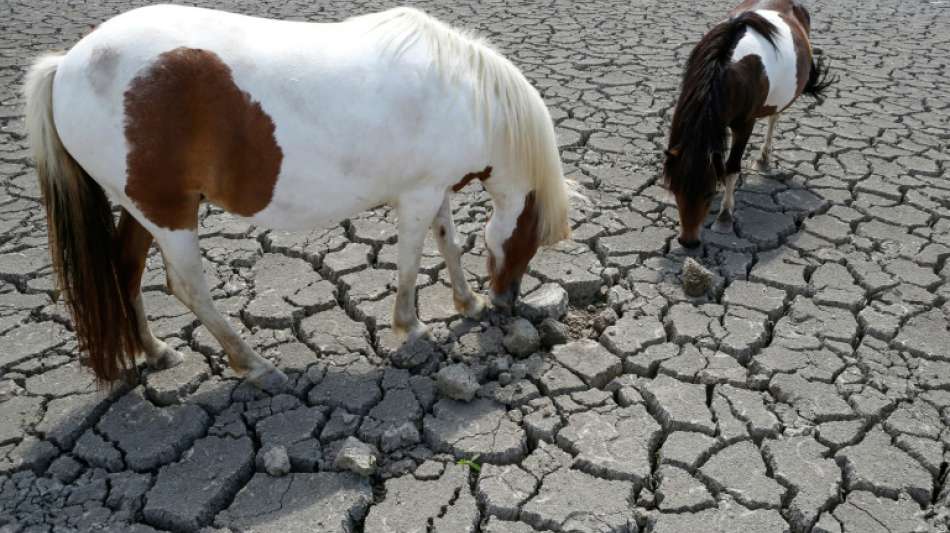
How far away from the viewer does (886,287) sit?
4.07 metres

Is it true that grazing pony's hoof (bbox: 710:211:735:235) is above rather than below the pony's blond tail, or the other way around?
below

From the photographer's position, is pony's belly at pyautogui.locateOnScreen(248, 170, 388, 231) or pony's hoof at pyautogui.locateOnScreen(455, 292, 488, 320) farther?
pony's hoof at pyautogui.locateOnScreen(455, 292, 488, 320)

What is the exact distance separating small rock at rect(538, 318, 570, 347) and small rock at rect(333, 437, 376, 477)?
105 cm

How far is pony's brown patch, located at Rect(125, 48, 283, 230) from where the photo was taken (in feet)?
8.76

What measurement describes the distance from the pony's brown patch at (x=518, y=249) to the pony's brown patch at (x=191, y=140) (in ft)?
3.67

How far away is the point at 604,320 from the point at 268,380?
62.1 inches

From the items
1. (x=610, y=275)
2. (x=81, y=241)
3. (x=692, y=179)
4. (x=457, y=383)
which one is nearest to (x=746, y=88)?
(x=692, y=179)

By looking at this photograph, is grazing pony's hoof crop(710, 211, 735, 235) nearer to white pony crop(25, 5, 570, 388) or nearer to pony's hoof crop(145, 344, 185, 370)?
white pony crop(25, 5, 570, 388)

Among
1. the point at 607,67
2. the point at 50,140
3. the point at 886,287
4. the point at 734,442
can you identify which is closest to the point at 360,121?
the point at 50,140

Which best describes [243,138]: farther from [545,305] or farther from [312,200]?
[545,305]

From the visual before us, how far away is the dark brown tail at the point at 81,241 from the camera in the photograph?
272 centimetres

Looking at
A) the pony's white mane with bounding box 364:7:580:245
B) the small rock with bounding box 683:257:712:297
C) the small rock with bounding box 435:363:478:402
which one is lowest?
the small rock with bounding box 435:363:478:402

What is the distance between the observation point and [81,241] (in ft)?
9.41

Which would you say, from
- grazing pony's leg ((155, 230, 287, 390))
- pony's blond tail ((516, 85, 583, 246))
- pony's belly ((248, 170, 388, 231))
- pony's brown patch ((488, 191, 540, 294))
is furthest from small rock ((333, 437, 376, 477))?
pony's blond tail ((516, 85, 583, 246))
